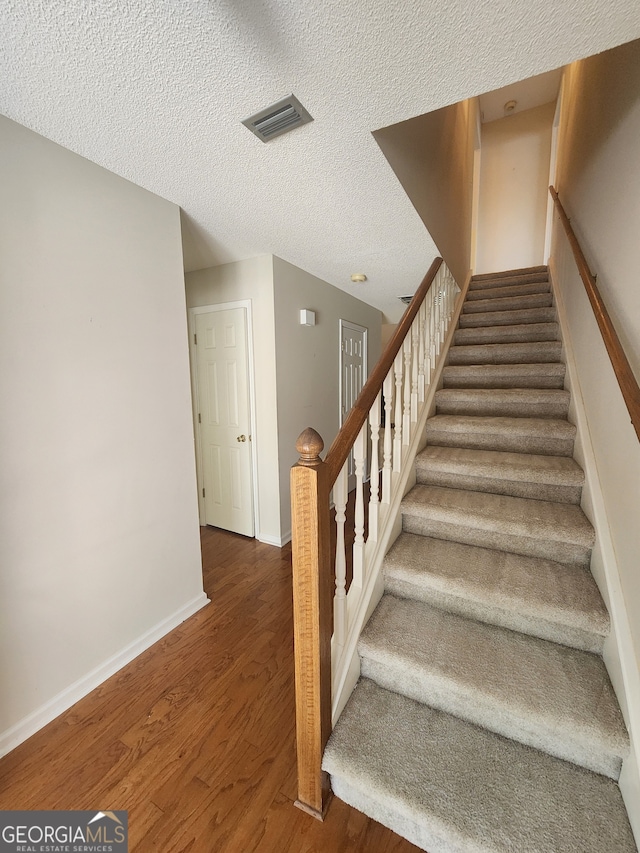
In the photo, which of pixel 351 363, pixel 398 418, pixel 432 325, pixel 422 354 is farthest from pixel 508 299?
pixel 398 418

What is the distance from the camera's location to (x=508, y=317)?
3039mm

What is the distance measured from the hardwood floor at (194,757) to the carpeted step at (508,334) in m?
2.60

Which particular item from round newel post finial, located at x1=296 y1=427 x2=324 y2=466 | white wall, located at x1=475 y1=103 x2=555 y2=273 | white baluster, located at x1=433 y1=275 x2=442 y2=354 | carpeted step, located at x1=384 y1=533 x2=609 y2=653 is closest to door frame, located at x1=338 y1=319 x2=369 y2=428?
white baluster, located at x1=433 y1=275 x2=442 y2=354

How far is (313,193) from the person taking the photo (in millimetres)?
1730

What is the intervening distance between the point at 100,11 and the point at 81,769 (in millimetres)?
2319

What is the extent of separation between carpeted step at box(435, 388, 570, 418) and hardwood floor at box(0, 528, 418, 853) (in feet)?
5.70

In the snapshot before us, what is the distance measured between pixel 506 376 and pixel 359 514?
1.70 metres

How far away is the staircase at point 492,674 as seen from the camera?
37.4 inches

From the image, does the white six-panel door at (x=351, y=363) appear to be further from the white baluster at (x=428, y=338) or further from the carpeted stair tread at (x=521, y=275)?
the carpeted stair tread at (x=521, y=275)

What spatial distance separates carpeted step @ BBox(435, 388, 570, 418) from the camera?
209 cm

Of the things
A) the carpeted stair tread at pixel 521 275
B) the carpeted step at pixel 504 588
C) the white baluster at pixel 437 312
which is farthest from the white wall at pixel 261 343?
the carpeted stair tread at pixel 521 275

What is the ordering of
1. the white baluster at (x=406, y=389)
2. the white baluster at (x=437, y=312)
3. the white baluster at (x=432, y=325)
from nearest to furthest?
the white baluster at (x=406, y=389) < the white baluster at (x=432, y=325) < the white baluster at (x=437, y=312)

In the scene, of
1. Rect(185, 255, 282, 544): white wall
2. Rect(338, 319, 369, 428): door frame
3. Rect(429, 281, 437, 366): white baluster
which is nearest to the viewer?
Rect(429, 281, 437, 366): white baluster

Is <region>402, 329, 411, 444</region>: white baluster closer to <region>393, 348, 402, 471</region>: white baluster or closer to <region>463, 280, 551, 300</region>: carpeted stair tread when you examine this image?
<region>393, 348, 402, 471</region>: white baluster
